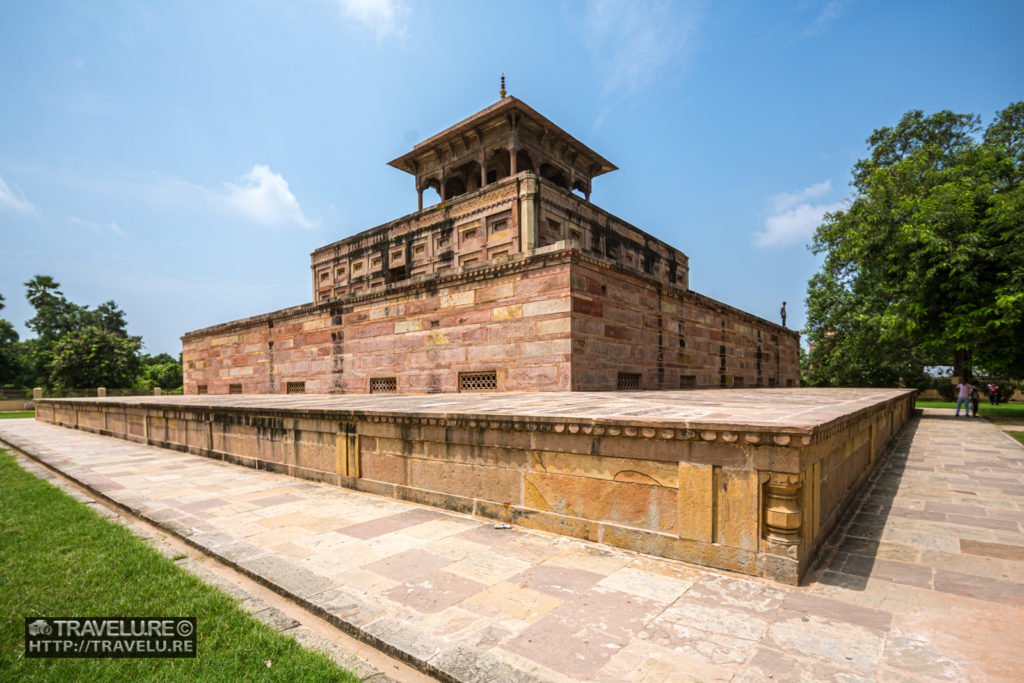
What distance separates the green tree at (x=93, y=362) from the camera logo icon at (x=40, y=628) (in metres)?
39.1

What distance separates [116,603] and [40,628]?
0.31 metres

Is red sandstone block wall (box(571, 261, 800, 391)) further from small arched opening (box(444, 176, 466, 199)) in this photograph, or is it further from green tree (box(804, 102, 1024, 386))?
small arched opening (box(444, 176, 466, 199))

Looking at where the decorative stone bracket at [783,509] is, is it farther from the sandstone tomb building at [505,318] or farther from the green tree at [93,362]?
the green tree at [93,362]

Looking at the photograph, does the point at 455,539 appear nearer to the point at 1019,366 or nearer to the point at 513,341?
the point at 513,341

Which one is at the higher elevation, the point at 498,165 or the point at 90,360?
the point at 498,165

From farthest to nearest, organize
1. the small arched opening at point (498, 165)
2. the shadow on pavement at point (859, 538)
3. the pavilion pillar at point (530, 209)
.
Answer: the small arched opening at point (498, 165) < the pavilion pillar at point (530, 209) < the shadow on pavement at point (859, 538)

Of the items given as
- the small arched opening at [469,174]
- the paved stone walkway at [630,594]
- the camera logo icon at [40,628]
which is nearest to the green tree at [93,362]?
the small arched opening at [469,174]

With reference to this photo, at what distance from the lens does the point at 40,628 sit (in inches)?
101

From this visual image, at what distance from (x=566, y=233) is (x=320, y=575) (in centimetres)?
1655

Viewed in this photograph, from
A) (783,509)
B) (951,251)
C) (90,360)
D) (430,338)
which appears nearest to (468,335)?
(430,338)

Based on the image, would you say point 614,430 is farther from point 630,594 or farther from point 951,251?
point 951,251

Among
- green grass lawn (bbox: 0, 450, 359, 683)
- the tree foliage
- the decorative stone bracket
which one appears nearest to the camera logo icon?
green grass lawn (bbox: 0, 450, 359, 683)

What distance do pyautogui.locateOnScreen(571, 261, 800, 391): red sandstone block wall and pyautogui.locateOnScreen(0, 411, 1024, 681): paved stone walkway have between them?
4488 millimetres

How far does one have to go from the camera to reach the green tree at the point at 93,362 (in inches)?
1256
